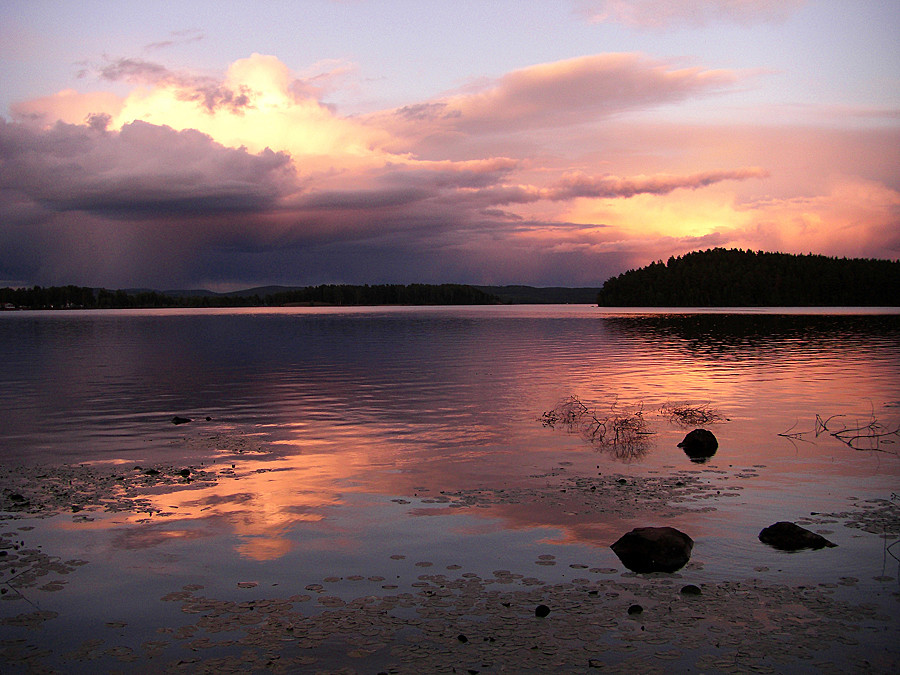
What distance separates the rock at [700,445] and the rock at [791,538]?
987 cm

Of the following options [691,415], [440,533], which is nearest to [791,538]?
[440,533]

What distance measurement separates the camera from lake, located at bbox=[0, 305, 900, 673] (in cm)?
1104

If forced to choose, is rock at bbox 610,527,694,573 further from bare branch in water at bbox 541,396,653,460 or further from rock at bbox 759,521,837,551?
bare branch in water at bbox 541,396,653,460

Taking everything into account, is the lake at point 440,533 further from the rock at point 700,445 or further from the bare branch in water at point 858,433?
the rock at point 700,445

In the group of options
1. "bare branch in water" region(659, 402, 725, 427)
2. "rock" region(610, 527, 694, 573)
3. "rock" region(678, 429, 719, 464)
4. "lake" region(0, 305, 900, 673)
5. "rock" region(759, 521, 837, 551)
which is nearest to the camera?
"lake" region(0, 305, 900, 673)

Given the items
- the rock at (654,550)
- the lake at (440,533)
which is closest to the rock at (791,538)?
the lake at (440,533)

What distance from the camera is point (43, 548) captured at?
15625 millimetres

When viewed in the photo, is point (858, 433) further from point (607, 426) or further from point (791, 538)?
point (791, 538)

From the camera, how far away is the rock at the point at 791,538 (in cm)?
1518

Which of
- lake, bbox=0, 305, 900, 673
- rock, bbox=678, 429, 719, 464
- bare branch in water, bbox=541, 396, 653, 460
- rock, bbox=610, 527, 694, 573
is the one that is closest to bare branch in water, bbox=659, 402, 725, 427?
lake, bbox=0, 305, 900, 673

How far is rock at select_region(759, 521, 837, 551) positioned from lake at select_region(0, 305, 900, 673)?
0.80 feet

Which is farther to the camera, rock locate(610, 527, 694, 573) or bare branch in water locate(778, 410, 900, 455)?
bare branch in water locate(778, 410, 900, 455)

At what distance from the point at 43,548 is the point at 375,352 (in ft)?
218

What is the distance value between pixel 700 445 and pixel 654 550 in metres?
12.7
